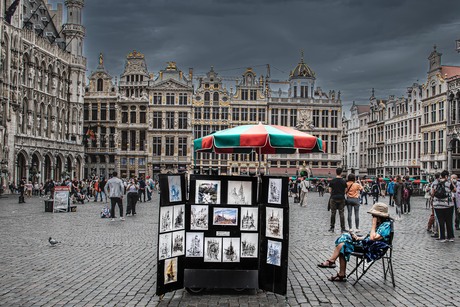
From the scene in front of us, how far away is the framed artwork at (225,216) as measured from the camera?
7.99m

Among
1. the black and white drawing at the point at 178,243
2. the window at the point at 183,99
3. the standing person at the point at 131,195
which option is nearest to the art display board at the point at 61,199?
the standing person at the point at 131,195

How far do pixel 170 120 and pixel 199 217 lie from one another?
66521 millimetres

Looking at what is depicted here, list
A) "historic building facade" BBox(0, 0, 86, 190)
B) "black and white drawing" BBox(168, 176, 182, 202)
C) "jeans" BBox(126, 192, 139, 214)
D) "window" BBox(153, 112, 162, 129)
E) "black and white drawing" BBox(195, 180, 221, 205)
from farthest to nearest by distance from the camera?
1. "window" BBox(153, 112, 162, 129)
2. "historic building facade" BBox(0, 0, 86, 190)
3. "jeans" BBox(126, 192, 139, 214)
4. "black and white drawing" BBox(195, 180, 221, 205)
5. "black and white drawing" BBox(168, 176, 182, 202)

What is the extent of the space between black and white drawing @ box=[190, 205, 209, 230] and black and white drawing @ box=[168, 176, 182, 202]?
0.28m

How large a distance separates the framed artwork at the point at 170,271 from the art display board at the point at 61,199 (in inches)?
717

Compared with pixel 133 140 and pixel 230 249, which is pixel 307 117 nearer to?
pixel 133 140

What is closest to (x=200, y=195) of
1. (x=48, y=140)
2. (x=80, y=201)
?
(x=80, y=201)

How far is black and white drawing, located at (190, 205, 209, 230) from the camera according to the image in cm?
797

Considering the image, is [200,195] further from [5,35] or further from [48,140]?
[48,140]

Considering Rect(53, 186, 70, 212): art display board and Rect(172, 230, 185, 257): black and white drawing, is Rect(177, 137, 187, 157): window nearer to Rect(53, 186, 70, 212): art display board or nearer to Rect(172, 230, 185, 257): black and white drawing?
Rect(53, 186, 70, 212): art display board

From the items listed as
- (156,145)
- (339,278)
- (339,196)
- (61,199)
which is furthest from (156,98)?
(339,278)

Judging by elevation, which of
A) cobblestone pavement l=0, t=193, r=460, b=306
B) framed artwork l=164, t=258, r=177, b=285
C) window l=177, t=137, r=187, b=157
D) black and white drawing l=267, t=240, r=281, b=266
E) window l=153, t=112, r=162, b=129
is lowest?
cobblestone pavement l=0, t=193, r=460, b=306

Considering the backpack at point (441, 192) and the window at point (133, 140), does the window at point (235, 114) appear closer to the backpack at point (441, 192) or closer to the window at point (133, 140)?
the window at point (133, 140)

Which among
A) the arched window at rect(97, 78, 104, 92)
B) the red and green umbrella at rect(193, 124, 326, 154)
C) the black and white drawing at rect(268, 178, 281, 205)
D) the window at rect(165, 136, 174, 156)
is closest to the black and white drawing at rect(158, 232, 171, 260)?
the black and white drawing at rect(268, 178, 281, 205)
